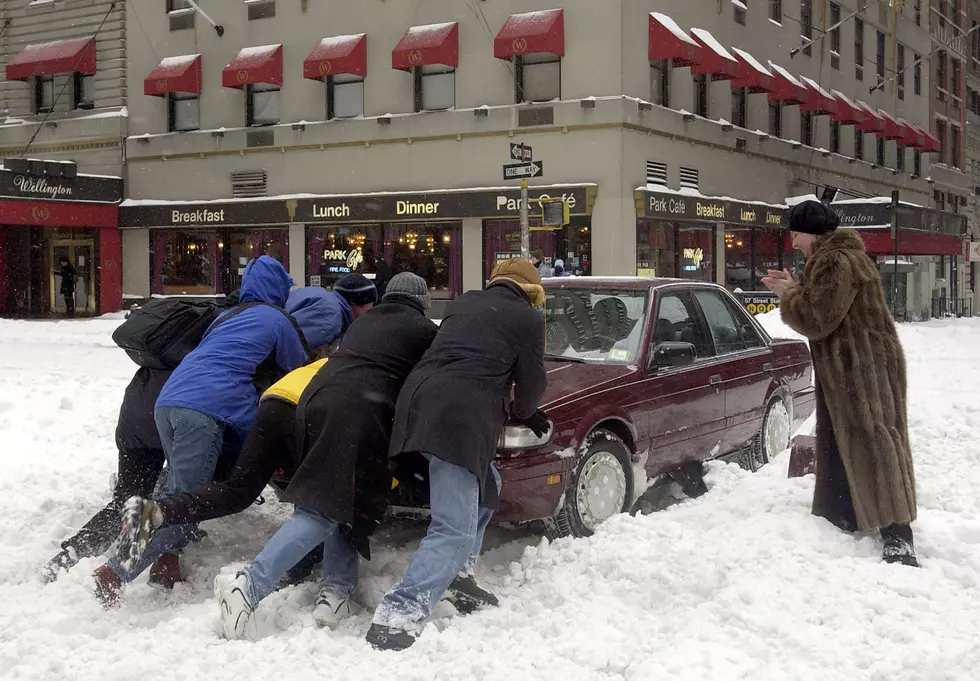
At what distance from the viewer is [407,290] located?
4.93 metres

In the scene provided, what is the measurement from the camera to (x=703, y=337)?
741cm

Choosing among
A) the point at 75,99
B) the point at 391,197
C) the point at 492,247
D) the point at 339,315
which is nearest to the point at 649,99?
the point at 492,247

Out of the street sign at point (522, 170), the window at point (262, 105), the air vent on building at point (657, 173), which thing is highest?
the window at point (262, 105)

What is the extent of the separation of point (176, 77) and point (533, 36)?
10060 millimetres

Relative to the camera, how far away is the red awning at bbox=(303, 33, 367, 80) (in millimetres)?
24875

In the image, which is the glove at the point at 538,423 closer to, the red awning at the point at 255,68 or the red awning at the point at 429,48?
the red awning at the point at 429,48

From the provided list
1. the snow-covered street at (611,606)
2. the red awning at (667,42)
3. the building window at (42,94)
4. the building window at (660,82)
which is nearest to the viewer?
the snow-covered street at (611,606)

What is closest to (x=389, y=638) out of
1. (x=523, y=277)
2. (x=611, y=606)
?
(x=611, y=606)

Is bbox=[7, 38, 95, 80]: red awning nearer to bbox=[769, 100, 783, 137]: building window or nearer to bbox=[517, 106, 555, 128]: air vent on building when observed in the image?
bbox=[517, 106, 555, 128]: air vent on building

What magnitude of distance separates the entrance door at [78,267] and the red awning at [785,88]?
1962 centimetres

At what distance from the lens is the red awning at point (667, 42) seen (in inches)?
919

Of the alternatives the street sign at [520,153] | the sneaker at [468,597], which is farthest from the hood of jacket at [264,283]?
the street sign at [520,153]

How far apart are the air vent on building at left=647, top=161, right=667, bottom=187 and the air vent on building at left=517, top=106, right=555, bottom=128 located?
2.63 metres

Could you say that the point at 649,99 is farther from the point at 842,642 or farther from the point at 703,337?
the point at 842,642
